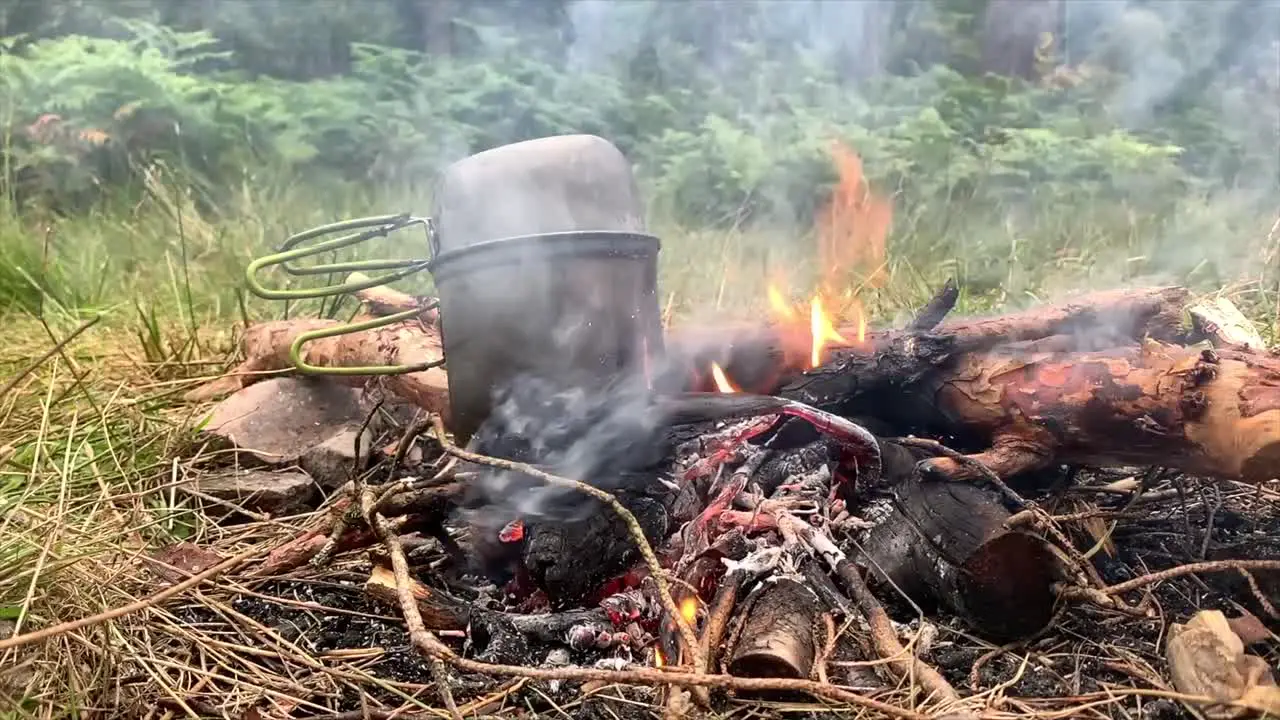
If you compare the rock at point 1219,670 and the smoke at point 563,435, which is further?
the smoke at point 563,435

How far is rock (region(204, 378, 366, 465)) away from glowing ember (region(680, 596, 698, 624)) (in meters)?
1.36

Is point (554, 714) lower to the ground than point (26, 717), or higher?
lower

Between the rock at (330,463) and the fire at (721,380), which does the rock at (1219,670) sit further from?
the rock at (330,463)

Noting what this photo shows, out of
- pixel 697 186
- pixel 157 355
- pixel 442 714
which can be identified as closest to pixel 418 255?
pixel 157 355

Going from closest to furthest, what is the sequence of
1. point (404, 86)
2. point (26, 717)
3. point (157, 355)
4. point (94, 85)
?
point (26, 717) → point (157, 355) → point (94, 85) → point (404, 86)

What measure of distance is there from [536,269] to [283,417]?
127 centimetres

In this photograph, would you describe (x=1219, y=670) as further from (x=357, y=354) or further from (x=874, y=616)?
(x=357, y=354)

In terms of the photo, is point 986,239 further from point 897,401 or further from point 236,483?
point 236,483

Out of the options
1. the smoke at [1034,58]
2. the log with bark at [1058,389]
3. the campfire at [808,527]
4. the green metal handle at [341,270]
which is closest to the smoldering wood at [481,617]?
the campfire at [808,527]

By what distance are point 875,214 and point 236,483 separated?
160 inches

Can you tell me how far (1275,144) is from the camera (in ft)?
19.1

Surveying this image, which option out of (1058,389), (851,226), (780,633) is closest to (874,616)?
(780,633)

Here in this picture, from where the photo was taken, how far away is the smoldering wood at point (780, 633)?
4.68 feet

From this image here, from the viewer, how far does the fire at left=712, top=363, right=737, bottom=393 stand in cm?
227
